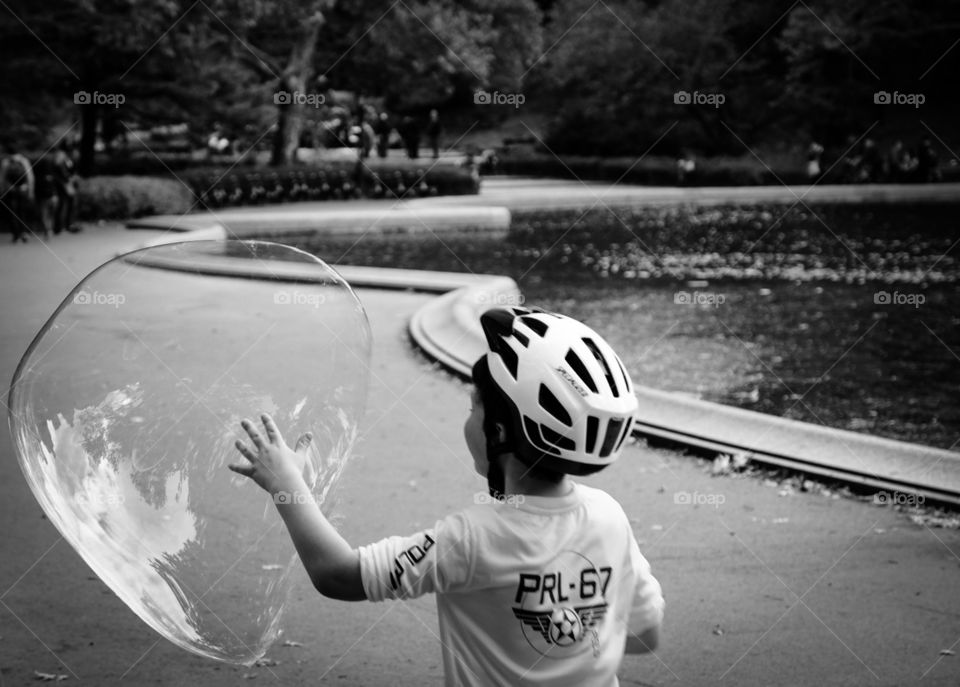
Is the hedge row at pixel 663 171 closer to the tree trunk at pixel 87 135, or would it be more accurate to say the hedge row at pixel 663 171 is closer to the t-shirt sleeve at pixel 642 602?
the tree trunk at pixel 87 135

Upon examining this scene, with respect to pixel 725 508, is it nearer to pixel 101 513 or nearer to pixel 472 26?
pixel 101 513

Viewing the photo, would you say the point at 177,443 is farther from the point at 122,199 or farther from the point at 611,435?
the point at 122,199

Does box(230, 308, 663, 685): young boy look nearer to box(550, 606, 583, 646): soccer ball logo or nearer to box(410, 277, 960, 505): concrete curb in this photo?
box(550, 606, 583, 646): soccer ball logo

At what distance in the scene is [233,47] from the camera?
97.7 ft

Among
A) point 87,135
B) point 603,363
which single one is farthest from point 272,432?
point 87,135

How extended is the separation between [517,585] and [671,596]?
318cm

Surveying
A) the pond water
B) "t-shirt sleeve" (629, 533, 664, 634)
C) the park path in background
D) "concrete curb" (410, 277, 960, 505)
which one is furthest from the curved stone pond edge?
"t-shirt sleeve" (629, 533, 664, 634)

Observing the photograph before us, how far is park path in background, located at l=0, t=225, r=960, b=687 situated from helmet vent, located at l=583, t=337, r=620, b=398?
930 mm

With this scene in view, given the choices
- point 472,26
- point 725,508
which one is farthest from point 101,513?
point 472,26

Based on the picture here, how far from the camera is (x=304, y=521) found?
2.27 metres

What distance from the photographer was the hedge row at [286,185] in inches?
975

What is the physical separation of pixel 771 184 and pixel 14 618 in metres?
36.0

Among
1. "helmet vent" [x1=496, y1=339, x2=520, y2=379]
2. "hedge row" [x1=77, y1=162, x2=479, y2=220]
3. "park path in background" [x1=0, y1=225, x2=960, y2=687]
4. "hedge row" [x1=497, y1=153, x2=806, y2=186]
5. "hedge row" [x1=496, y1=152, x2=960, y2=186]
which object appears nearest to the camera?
"helmet vent" [x1=496, y1=339, x2=520, y2=379]

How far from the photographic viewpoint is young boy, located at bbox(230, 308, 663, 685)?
228 cm
